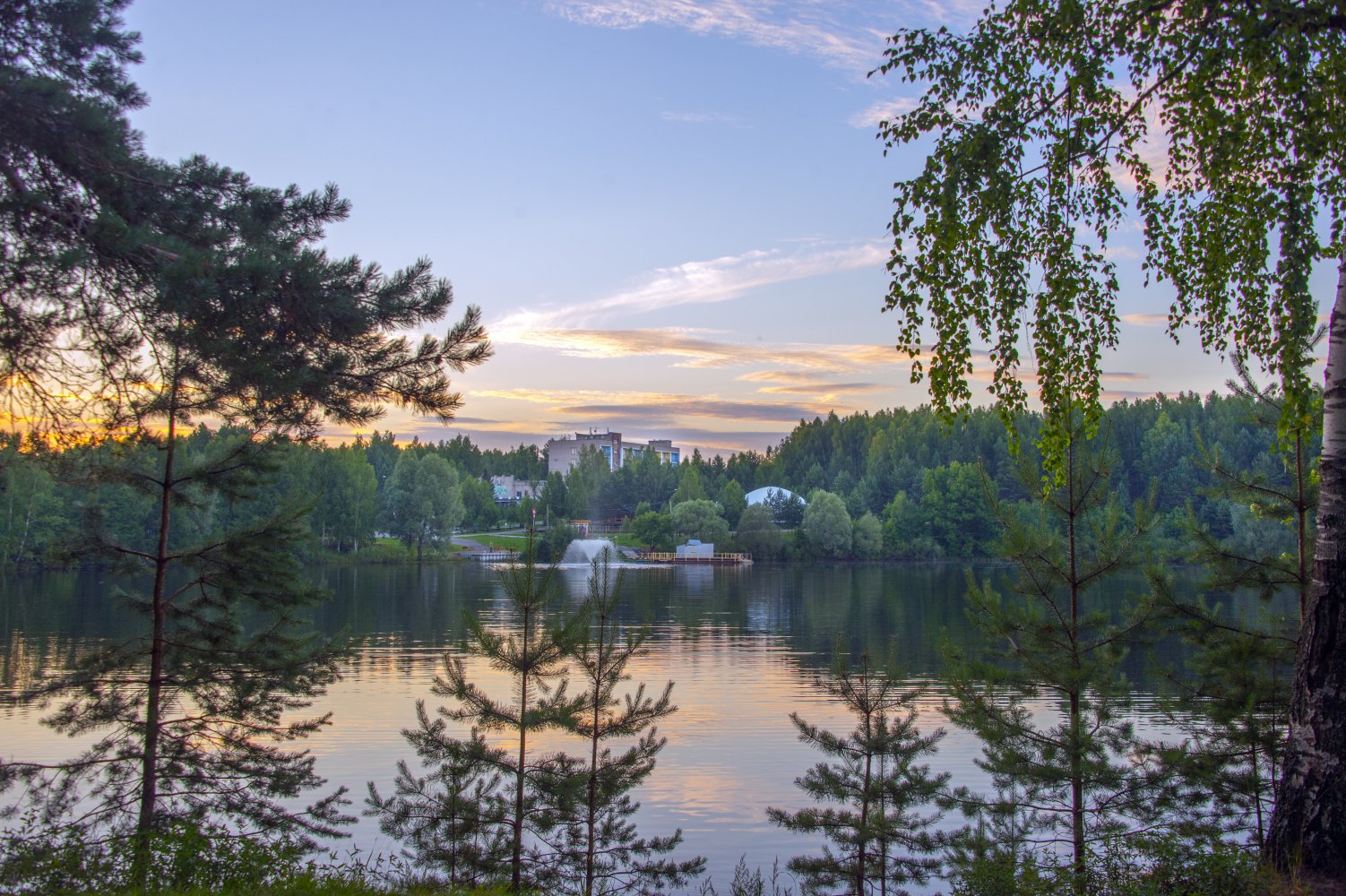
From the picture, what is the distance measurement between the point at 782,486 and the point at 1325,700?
145m

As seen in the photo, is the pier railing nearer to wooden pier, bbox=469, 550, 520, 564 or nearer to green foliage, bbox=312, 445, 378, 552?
wooden pier, bbox=469, 550, 520, 564

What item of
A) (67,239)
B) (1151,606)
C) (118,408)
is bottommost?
(1151,606)

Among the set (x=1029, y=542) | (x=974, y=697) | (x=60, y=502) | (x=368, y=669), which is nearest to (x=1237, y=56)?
(x=1029, y=542)

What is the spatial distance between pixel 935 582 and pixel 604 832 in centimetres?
6014

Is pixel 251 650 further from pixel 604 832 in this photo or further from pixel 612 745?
pixel 612 745

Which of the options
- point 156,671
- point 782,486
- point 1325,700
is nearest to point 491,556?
point 782,486

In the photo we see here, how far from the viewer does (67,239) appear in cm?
725

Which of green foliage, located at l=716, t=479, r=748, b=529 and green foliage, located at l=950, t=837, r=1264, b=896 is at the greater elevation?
green foliage, located at l=716, t=479, r=748, b=529

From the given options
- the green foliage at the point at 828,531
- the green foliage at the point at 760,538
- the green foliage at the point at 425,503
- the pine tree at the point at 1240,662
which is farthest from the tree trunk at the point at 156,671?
the green foliage at the point at 760,538

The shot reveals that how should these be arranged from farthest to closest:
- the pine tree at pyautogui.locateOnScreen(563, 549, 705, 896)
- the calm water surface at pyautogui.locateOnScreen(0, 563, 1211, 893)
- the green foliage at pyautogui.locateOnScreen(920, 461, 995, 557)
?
the green foliage at pyautogui.locateOnScreen(920, 461, 995, 557), the calm water surface at pyautogui.locateOnScreen(0, 563, 1211, 893), the pine tree at pyautogui.locateOnScreen(563, 549, 705, 896)

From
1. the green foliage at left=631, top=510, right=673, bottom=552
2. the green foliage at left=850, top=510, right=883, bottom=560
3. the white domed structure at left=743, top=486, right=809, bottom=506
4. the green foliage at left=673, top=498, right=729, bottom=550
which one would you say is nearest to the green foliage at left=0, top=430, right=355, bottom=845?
the green foliage at left=673, top=498, right=729, bottom=550

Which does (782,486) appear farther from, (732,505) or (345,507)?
(345,507)

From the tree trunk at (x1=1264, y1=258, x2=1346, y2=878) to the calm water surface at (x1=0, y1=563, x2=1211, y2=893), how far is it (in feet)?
10.9

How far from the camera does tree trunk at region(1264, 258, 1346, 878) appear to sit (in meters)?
6.17
